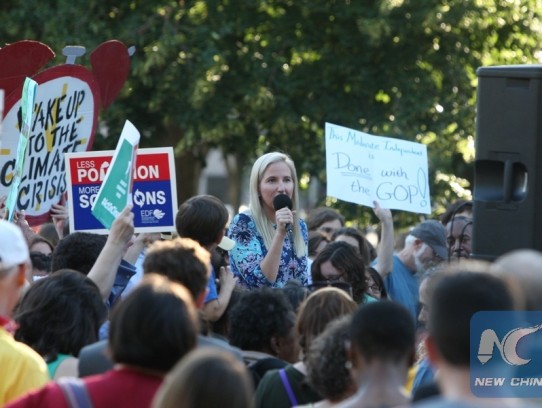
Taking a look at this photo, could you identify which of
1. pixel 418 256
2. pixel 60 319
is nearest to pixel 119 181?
pixel 60 319

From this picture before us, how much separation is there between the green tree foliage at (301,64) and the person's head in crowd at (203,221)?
832 centimetres

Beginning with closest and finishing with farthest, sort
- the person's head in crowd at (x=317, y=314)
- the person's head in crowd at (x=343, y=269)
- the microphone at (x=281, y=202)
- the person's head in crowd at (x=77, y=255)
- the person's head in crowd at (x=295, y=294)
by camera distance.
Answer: the person's head in crowd at (x=317, y=314), the person's head in crowd at (x=295, y=294), the person's head in crowd at (x=77, y=255), the person's head in crowd at (x=343, y=269), the microphone at (x=281, y=202)

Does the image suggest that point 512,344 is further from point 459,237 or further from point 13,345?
point 459,237

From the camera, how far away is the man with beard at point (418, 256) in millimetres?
8117

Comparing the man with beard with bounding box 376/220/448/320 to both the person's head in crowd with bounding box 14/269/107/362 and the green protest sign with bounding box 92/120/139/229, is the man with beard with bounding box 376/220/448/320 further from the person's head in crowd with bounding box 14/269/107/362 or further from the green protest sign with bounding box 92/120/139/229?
the person's head in crowd with bounding box 14/269/107/362

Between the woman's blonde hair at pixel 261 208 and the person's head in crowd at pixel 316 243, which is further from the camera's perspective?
the person's head in crowd at pixel 316 243

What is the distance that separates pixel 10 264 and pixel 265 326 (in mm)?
1368

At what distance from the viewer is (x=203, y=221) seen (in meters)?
5.86

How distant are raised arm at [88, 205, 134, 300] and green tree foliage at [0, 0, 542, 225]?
28.8 feet

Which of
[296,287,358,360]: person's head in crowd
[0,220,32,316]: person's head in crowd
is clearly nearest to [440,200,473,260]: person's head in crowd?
[296,287,358,360]: person's head in crowd

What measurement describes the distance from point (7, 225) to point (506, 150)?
3087 millimetres

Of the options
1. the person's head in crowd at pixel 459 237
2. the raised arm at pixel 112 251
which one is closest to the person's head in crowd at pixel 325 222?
the person's head in crowd at pixel 459 237

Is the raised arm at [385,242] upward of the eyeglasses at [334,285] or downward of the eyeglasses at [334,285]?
upward

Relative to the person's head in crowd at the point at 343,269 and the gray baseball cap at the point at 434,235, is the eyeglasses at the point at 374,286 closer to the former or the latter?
the person's head in crowd at the point at 343,269
